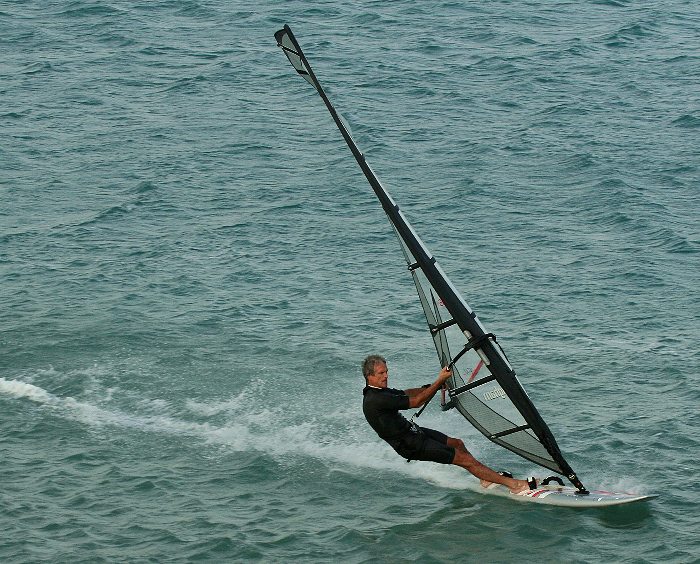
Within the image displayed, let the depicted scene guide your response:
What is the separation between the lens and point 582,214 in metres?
23.2

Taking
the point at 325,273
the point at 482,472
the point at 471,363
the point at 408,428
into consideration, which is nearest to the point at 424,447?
the point at 408,428

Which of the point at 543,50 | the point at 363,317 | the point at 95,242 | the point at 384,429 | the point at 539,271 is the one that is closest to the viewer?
the point at 384,429

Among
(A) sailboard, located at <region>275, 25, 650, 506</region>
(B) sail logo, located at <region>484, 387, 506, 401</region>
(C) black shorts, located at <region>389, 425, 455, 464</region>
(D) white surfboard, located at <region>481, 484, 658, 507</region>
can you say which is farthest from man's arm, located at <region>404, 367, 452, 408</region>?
(D) white surfboard, located at <region>481, 484, 658, 507</region>

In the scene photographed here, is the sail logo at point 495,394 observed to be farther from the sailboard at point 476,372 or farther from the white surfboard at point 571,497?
the white surfboard at point 571,497

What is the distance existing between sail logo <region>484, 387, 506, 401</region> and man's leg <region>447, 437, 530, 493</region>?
558 mm

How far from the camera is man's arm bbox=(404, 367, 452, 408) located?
39.5 ft

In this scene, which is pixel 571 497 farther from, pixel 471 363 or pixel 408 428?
pixel 408 428

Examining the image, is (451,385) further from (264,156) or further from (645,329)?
(264,156)

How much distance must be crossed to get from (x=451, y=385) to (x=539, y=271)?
7.17 meters

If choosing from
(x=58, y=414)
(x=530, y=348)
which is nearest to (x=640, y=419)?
(x=530, y=348)

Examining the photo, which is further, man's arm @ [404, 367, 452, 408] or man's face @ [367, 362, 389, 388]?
man's face @ [367, 362, 389, 388]

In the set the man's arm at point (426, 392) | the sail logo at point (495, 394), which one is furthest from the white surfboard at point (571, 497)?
the man's arm at point (426, 392)

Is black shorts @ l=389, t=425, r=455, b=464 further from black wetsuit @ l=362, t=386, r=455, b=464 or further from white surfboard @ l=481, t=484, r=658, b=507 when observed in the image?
white surfboard @ l=481, t=484, r=658, b=507

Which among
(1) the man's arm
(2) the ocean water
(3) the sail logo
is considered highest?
(1) the man's arm
